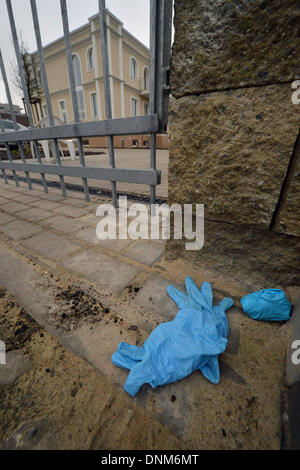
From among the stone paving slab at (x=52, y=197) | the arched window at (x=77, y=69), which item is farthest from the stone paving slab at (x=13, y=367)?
the arched window at (x=77, y=69)

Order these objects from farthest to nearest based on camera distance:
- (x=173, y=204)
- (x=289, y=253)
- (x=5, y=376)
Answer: (x=173, y=204) → (x=289, y=253) → (x=5, y=376)

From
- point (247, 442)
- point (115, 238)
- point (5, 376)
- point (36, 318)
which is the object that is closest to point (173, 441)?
point (247, 442)

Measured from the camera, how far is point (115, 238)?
1.95m

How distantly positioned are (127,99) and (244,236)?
70.2 ft

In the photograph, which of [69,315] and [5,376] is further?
[69,315]

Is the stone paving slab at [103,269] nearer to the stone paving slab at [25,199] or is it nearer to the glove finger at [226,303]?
the glove finger at [226,303]

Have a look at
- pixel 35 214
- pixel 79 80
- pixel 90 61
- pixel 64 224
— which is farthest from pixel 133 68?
pixel 64 224

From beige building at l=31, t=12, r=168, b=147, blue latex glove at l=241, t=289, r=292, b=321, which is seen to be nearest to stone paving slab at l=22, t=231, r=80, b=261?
blue latex glove at l=241, t=289, r=292, b=321

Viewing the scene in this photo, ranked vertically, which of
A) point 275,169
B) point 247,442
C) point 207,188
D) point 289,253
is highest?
point 275,169

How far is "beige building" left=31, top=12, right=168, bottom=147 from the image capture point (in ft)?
50.8

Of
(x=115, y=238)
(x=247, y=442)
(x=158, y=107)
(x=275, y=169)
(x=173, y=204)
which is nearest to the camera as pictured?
(x=247, y=442)

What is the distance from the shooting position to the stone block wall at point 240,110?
89 cm

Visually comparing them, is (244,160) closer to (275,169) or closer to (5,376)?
(275,169)

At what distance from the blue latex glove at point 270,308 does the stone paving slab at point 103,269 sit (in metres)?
0.76
